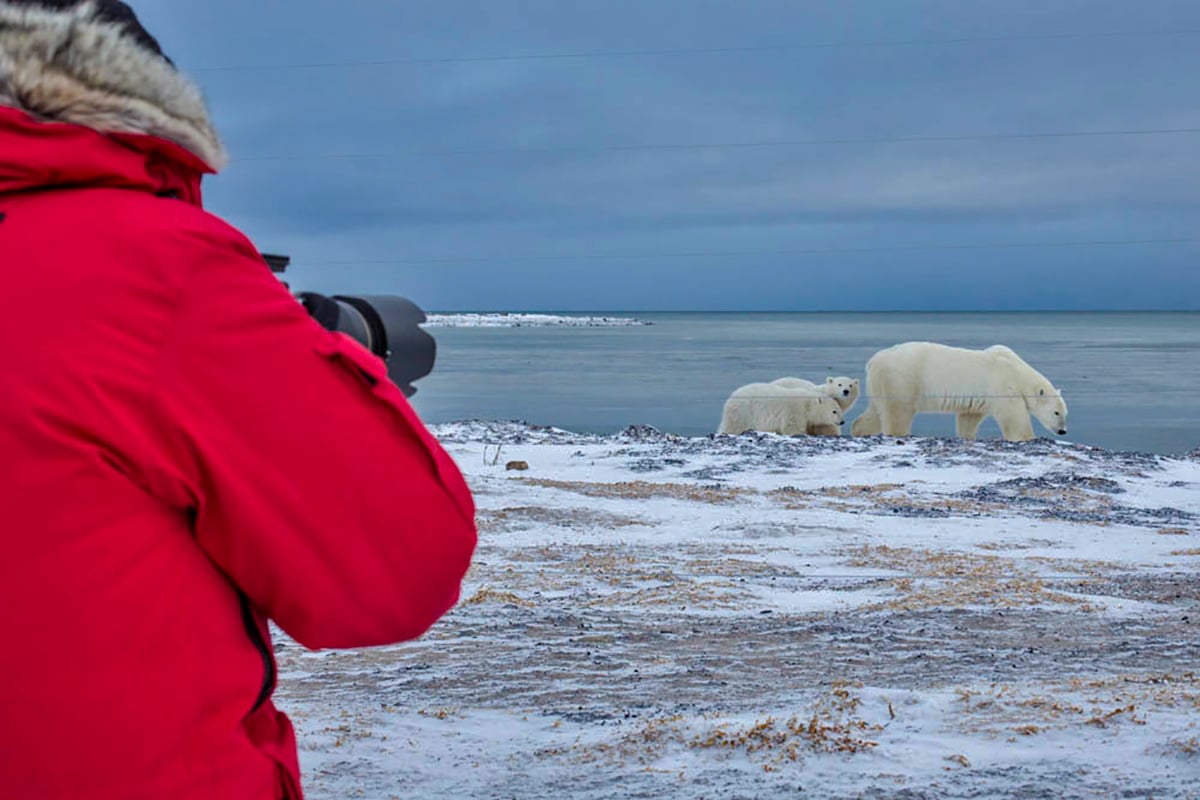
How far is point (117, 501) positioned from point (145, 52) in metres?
0.46

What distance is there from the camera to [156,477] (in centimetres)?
102

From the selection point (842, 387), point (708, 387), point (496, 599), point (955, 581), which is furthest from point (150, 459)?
point (708, 387)

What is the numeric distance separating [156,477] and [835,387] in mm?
16758

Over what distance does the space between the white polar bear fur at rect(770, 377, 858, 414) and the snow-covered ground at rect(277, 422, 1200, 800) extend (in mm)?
8008

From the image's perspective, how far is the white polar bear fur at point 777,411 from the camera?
1644cm

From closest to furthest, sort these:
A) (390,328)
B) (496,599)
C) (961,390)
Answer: (390,328), (496,599), (961,390)

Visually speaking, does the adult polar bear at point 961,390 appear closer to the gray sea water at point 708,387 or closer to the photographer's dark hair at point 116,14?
the gray sea water at point 708,387

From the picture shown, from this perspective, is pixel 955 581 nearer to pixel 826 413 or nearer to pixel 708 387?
pixel 826 413

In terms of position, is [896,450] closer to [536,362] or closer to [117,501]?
[117,501]

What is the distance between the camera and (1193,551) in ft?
22.9

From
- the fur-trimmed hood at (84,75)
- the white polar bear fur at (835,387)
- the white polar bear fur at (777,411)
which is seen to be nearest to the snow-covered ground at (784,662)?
the fur-trimmed hood at (84,75)

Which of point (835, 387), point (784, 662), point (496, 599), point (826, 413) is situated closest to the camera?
point (784, 662)

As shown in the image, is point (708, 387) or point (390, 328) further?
point (708, 387)

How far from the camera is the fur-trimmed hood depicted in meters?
1.06
